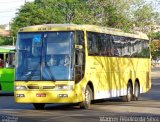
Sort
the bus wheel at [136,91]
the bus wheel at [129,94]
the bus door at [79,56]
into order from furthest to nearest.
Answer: the bus wheel at [136,91], the bus wheel at [129,94], the bus door at [79,56]


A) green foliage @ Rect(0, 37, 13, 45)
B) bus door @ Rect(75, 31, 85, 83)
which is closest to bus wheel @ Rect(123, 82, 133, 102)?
bus door @ Rect(75, 31, 85, 83)

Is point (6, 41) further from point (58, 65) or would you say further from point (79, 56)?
point (58, 65)

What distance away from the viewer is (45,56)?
18.8 meters

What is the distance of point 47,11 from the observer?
222 feet

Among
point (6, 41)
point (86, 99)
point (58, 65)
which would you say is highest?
point (6, 41)

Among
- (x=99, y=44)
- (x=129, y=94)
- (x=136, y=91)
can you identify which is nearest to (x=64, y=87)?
(x=99, y=44)

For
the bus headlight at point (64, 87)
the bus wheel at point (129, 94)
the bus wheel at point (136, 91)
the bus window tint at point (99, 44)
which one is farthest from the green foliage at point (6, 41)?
the bus headlight at point (64, 87)

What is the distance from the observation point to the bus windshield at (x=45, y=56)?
18500 millimetres

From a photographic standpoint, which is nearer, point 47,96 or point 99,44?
point 47,96

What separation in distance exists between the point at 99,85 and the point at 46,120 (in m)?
5.95

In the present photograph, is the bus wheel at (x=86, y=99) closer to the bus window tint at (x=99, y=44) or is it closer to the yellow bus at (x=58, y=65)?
the yellow bus at (x=58, y=65)

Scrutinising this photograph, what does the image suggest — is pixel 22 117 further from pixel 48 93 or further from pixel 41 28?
pixel 41 28

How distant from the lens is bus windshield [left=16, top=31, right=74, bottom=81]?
18500mm

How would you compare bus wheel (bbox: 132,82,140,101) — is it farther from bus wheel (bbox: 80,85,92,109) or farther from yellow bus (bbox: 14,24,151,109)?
bus wheel (bbox: 80,85,92,109)
